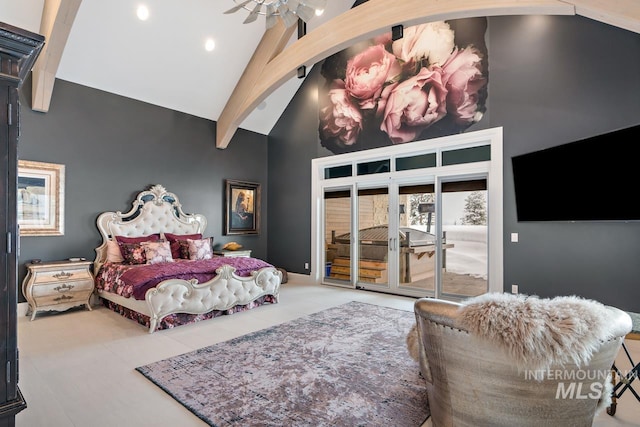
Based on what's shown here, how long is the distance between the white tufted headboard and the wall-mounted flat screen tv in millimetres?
5649

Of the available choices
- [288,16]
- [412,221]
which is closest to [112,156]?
[288,16]

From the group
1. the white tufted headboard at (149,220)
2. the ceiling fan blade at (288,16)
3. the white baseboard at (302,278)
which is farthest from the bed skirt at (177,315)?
the ceiling fan blade at (288,16)

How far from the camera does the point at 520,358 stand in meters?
Answer: 1.44

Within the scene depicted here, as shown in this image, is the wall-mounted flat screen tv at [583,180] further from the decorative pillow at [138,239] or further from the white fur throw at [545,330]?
the decorative pillow at [138,239]

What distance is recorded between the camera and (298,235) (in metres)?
7.23

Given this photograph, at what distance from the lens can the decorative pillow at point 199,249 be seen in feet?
18.4

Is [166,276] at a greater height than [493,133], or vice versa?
[493,133]

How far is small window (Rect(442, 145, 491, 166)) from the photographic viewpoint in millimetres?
4942

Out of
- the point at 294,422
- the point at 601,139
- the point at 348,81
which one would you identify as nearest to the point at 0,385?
the point at 294,422

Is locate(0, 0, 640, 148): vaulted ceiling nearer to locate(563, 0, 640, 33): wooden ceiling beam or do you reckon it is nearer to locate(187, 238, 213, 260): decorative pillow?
locate(563, 0, 640, 33): wooden ceiling beam

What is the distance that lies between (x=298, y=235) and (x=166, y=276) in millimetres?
3550

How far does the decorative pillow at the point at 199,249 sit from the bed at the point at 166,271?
1 cm

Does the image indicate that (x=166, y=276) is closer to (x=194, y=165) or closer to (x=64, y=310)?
(x=64, y=310)

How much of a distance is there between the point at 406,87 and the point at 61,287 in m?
6.22
